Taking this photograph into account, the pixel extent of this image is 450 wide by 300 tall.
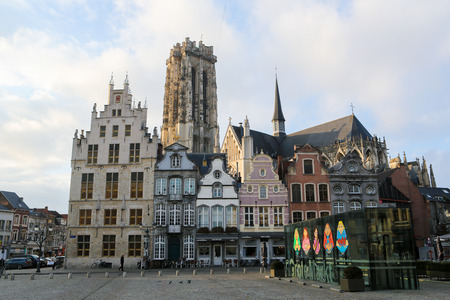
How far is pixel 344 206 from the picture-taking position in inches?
1441

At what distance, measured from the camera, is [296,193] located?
36531 mm

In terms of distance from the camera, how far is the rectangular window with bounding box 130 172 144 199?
36.1 metres

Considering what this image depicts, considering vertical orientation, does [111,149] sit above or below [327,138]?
below

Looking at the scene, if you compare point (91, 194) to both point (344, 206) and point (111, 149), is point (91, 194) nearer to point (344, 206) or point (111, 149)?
point (111, 149)

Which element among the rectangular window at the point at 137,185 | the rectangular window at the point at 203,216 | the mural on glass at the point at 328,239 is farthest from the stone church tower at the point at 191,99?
the mural on glass at the point at 328,239

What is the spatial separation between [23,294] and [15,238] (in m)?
52.9

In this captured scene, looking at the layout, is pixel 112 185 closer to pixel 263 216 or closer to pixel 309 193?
pixel 263 216

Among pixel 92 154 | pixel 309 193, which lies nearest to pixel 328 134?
pixel 309 193

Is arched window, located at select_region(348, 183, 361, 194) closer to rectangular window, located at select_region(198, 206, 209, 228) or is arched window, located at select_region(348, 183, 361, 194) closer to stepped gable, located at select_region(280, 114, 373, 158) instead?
rectangular window, located at select_region(198, 206, 209, 228)

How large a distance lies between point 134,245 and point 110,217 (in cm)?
338

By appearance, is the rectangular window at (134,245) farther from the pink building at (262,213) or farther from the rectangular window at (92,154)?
the pink building at (262,213)

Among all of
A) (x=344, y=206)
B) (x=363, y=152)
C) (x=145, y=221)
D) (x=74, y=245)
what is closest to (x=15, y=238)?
(x=74, y=245)

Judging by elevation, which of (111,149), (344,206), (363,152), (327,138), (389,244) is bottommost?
(389,244)

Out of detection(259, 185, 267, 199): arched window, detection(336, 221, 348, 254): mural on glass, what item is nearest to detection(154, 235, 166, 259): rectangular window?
detection(259, 185, 267, 199): arched window
